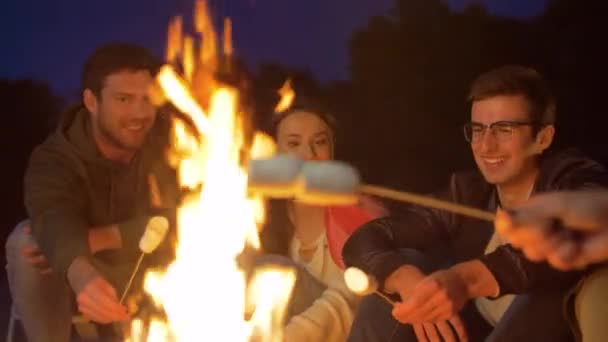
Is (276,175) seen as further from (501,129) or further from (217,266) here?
(501,129)

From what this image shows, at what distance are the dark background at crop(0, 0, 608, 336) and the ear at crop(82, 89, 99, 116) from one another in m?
1.13

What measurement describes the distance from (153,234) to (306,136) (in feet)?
2.81

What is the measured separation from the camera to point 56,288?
3518 mm

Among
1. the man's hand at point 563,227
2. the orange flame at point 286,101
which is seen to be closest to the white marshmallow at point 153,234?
the orange flame at point 286,101

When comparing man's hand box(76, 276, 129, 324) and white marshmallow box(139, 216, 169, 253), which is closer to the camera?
man's hand box(76, 276, 129, 324)

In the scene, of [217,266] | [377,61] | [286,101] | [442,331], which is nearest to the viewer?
[442,331]

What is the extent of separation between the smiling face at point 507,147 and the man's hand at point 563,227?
1225 mm

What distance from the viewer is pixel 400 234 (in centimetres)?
331

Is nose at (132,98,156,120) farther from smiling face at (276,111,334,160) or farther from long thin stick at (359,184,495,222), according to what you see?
long thin stick at (359,184,495,222)

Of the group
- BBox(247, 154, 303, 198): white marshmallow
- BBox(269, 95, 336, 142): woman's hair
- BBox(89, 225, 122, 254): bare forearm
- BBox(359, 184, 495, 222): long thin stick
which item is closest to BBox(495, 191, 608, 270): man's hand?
BBox(359, 184, 495, 222): long thin stick

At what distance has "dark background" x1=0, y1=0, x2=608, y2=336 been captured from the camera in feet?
17.7

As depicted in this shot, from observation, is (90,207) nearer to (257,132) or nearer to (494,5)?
(257,132)

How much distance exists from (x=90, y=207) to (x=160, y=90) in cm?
71

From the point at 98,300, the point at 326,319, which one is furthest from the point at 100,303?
the point at 326,319
